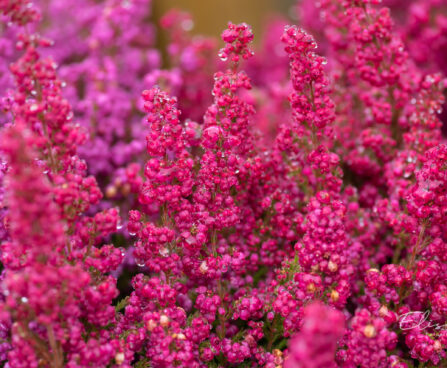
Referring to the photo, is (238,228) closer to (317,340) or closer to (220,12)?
(317,340)

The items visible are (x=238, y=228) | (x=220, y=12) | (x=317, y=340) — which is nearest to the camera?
(x=317, y=340)

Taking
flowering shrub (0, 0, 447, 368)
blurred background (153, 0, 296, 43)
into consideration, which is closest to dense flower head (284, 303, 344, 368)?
flowering shrub (0, 0, 447, 368)

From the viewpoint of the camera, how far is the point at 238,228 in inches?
36.4

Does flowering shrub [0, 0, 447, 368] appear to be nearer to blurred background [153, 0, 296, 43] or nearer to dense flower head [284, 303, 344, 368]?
dense flower head [284, 303, 344, 368]

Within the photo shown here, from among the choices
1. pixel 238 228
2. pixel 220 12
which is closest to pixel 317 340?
pixel 238 228

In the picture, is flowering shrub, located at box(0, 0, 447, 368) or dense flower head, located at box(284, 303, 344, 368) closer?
dense flower head, located at box(284, 303, 344, 368)

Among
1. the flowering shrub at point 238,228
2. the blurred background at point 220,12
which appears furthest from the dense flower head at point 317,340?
the blurred background at point 220,12

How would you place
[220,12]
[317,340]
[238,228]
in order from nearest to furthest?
1. [317,340]
2. [238,228]
3. [220,12]

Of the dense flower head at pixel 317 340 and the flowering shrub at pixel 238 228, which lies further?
the flowering shrub at pixel 238 228

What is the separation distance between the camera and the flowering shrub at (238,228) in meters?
0.65

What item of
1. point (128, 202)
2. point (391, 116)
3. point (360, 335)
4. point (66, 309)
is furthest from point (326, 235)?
point (128, 202)

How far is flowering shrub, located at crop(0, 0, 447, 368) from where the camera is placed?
0.65 metres

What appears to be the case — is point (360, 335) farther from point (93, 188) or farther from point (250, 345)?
point (93, 188)

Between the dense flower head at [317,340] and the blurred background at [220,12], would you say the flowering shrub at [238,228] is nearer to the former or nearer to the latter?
the dense flower head at [317,340]
